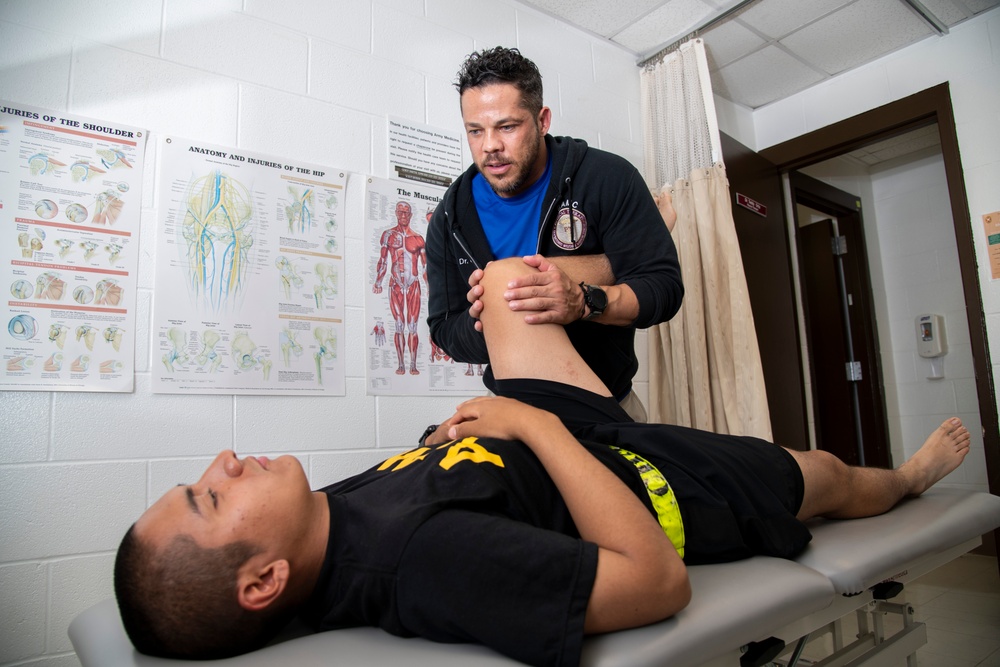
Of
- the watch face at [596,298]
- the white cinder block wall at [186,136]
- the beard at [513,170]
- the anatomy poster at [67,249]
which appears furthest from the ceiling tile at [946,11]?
the anatomy poster at [67,249]

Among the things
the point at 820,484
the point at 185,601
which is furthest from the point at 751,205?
the point at 185,601

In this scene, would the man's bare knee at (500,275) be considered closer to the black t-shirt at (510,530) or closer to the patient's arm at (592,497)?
the patient's arm at (592,497)

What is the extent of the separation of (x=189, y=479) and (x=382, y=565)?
113cm

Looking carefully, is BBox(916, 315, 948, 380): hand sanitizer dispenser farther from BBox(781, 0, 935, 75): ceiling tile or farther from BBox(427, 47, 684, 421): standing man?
BBox(427, 47, 684, 421): standing man

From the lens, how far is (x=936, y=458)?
1.53 metres

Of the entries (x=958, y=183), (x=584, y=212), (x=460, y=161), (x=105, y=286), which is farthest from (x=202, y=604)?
(x=958, y=183)

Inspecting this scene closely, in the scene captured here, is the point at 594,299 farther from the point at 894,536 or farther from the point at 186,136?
the point at 186,136

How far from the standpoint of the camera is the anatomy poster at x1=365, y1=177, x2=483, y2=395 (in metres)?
2.15

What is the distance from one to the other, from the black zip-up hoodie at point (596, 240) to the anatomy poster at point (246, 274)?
1.94ft

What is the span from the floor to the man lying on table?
135 centimetres

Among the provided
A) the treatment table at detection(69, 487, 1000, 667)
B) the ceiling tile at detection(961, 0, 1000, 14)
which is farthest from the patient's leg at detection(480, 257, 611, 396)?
the ceiling tile at detection(961, 0, 1000, 14)

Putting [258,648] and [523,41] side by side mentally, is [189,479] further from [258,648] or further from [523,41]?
[523,41]

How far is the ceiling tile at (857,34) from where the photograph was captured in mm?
3000

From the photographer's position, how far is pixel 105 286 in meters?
1.68
